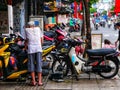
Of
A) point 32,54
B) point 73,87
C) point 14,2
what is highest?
point 14,2

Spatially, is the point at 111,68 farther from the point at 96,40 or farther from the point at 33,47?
the point at 96,40

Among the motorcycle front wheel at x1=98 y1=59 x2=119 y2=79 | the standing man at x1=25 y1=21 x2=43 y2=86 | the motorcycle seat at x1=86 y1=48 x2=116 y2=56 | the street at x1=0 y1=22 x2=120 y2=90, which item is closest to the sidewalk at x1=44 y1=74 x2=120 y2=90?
the street at x1=0 y1=22 x2=120 y2=90

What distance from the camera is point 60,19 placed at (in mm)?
45188

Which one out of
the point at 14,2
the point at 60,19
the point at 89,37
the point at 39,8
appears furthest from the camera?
the point at 60,19

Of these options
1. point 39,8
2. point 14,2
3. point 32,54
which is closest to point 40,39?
point 32,54

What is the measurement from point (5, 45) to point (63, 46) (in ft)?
5.49

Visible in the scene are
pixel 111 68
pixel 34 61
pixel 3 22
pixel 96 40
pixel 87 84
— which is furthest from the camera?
pixel 3 22

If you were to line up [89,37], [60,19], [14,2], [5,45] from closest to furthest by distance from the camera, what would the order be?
[5,45]
[89,37]
[14,2]
[60,19]

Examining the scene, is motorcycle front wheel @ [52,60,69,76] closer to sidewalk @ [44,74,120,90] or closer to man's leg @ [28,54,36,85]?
sidewalk @ [44,74,120,90]

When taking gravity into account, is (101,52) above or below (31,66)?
above

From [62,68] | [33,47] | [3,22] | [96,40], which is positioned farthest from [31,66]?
[3,22]

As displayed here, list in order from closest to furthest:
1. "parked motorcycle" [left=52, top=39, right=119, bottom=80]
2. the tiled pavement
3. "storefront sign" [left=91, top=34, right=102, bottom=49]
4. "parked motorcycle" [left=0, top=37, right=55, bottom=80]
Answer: the tiled pavement
"parked motorcycle" [left=0, top=37, right=55, bottom=80]
"parked motorcycle" [left=52, top=39, right=119, bottom=80]
"storefront sign" [left=91, top=34, right=102, bottom=49]

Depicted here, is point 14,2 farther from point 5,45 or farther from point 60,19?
point 60,19

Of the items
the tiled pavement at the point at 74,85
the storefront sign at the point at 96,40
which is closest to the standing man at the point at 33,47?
the tiled pavement at the point at 74,85
